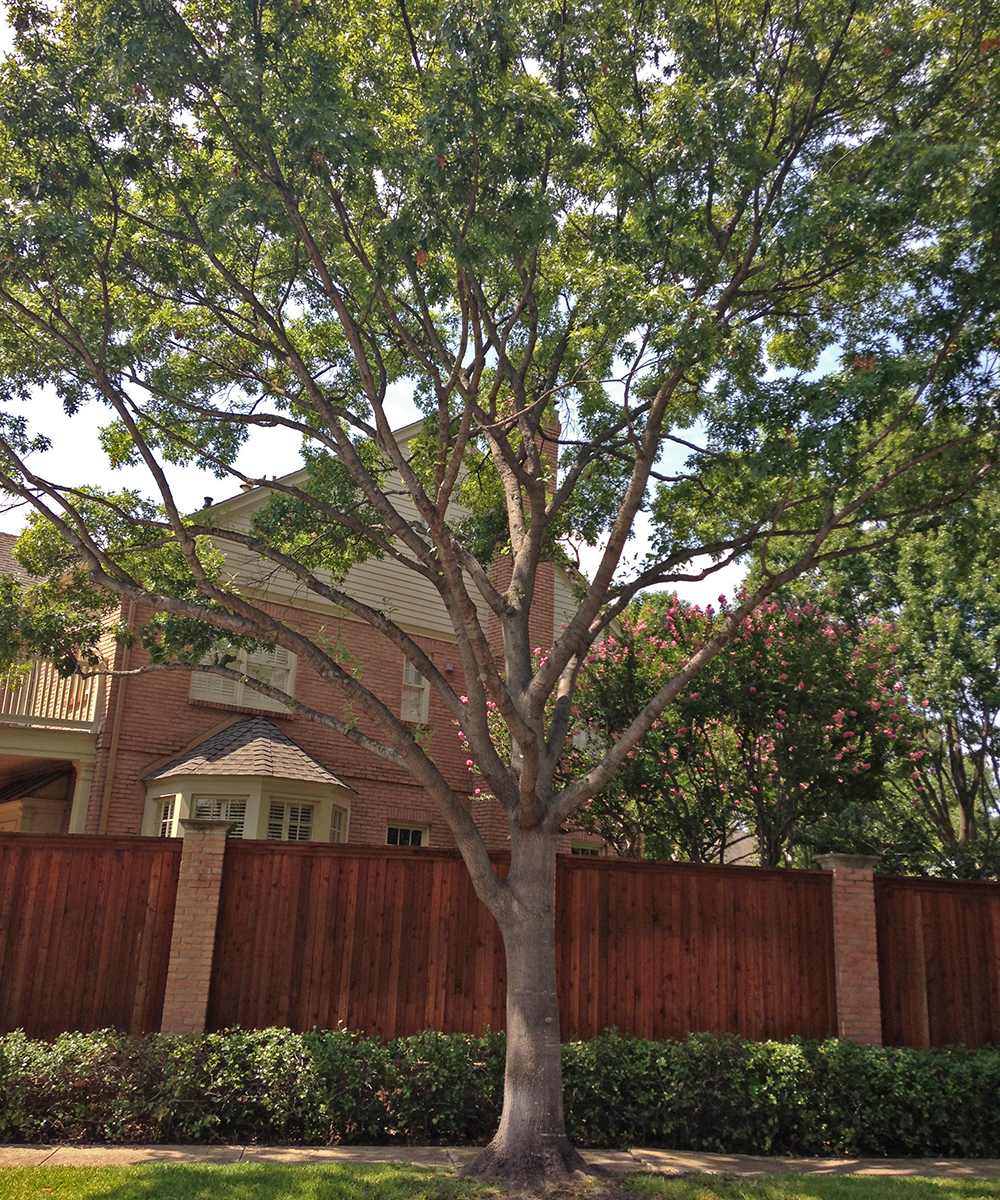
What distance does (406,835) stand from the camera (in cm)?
1798

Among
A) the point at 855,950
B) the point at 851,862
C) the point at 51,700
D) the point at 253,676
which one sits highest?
the point at 253,676

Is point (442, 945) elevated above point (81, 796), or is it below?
below

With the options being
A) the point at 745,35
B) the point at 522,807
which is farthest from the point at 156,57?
the point at 522,807

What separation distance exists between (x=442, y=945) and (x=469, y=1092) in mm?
1532

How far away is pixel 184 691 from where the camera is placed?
1554 centimetres

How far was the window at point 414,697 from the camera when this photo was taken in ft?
59.2

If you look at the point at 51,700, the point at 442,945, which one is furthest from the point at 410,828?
the point at 442,945

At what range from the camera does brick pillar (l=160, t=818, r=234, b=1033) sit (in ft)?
30.6

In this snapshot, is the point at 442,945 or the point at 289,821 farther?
the point at 289,821

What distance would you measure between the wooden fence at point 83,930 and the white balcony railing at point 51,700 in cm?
490

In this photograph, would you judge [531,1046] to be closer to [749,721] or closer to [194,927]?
[194,927]

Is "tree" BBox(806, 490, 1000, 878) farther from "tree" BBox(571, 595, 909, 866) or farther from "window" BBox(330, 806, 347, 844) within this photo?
"window" BBox(330, 806, 347, 844)

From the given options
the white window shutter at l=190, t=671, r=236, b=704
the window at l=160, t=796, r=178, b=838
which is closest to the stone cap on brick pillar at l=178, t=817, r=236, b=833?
the window at l=160, t=796, r=178, b=838

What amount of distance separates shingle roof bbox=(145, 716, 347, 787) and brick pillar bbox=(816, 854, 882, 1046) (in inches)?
293
